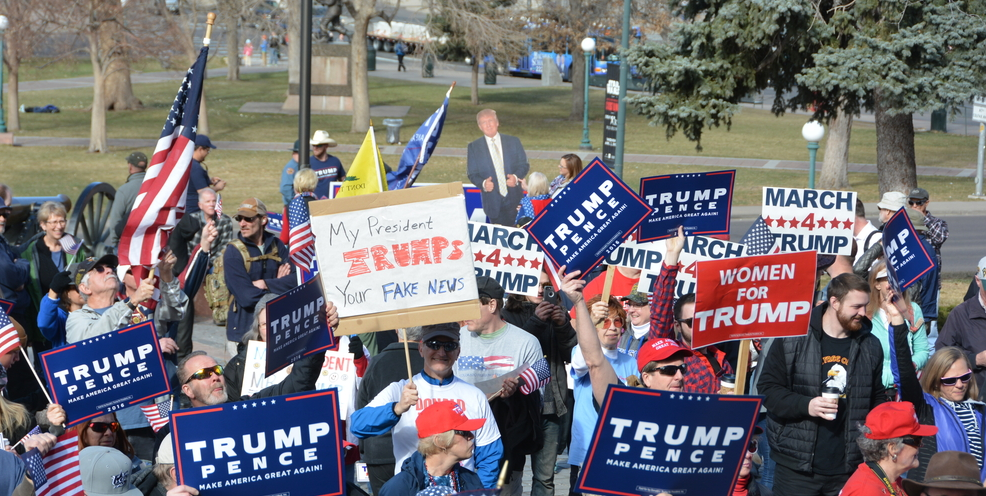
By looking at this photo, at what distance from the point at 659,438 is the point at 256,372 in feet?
9.91

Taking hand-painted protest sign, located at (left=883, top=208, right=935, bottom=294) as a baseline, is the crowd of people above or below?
below

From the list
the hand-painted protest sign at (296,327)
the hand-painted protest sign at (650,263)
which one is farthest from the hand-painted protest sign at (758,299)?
the hand-painted protest sign at (296,327)

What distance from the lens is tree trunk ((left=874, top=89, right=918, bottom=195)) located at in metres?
15.4

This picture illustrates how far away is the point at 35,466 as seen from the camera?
16.6 feet

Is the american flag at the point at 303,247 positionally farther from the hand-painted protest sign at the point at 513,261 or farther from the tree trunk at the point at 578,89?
the tree trunk at the point at 578,89

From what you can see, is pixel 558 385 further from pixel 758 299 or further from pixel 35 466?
pixel 35 466

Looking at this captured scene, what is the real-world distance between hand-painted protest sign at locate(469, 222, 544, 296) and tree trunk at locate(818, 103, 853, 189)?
2040cm

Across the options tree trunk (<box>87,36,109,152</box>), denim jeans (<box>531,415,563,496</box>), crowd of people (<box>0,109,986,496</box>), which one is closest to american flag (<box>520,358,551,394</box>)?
crowd of people (<box>0,109,986,496</box>)

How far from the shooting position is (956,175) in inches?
1214

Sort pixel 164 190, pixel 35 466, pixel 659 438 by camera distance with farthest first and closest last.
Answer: pixel 164 190, pixel 35 466, pixel 659 438

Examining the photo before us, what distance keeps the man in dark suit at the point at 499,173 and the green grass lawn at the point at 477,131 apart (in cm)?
2084

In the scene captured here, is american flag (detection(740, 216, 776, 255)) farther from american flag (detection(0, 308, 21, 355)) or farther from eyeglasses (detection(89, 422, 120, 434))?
american flag (detection(0, 308, 21, 355))

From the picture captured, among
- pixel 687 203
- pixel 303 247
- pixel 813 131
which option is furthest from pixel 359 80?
pixel 687 203

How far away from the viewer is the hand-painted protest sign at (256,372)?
21.9 feet
